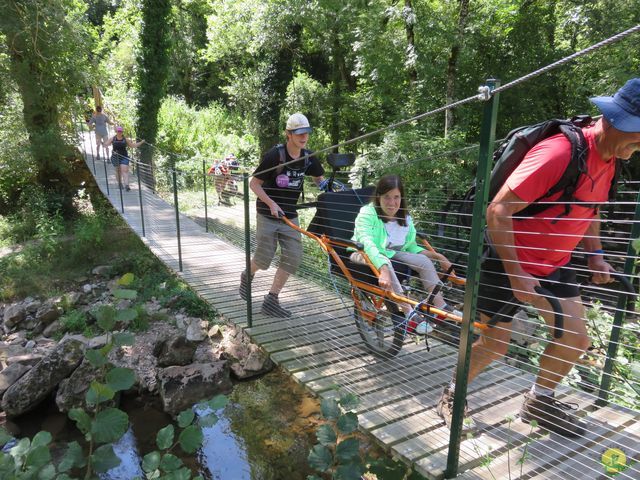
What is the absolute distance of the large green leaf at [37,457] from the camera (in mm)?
1389

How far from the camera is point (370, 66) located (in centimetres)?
909

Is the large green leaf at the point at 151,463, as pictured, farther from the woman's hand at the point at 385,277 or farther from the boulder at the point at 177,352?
the boulder at the point at 177,352

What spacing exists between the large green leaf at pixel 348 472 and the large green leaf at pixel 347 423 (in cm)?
11

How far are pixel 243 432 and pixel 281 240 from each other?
1752 mm

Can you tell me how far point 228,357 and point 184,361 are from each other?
Answer: 1.49 feet

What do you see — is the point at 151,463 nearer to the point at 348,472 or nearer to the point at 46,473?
the point at 46,473

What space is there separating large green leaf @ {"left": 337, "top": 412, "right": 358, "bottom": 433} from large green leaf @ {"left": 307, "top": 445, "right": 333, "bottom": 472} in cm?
9

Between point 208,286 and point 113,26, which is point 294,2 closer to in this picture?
point 208,286

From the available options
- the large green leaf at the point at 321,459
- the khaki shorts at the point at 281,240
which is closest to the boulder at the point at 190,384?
the khaki shorts at the point at 281,240

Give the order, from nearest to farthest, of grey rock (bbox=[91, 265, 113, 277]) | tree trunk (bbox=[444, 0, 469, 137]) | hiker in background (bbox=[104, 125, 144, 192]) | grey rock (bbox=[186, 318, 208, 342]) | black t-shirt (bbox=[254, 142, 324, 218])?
black t-shirt (bbox=[254, 142, 324, 218])
grey rock (bbox=[186, 318, 208, 342])
grey rock (bbox=[91, 265, 113, 277])
tree trunk (bbox=[444, 0, 469, 137])
hiker in background (bbox=[104, 125, 144, 192])

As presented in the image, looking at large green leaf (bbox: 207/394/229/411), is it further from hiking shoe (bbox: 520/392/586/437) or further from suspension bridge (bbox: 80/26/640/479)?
hiking shoe (bbox: 520/392/586/437)

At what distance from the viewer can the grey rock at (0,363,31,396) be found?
14.6ft

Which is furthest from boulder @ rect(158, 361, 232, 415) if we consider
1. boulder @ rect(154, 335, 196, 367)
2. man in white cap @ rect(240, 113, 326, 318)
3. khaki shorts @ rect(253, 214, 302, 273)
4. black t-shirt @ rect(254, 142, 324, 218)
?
black t-shirt @ rect(254, 142, 324, 218)

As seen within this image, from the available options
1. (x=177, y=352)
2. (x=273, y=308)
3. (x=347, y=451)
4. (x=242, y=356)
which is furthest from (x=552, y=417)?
(x=177, y=352)
